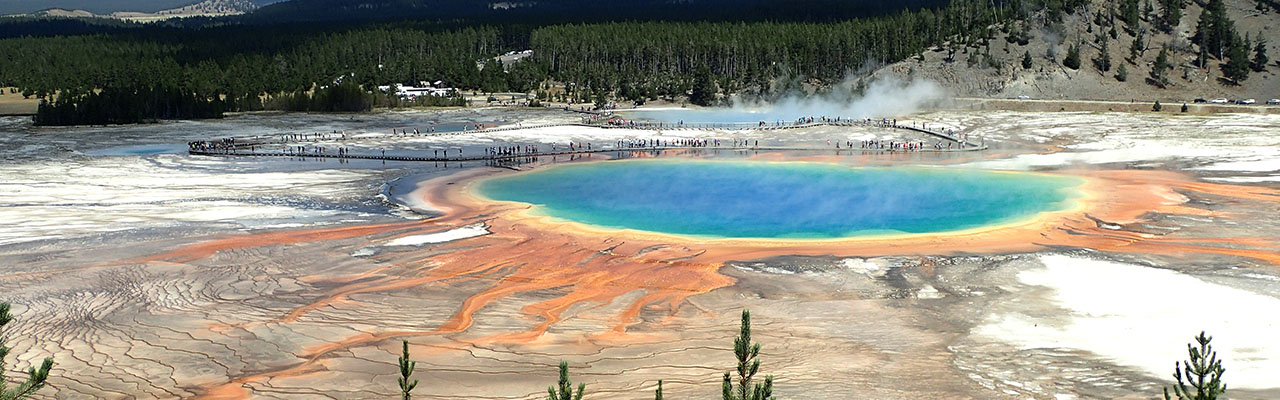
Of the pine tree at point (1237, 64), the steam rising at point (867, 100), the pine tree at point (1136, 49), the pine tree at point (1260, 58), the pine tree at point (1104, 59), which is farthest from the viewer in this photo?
the pine tree at point (1136, 49)

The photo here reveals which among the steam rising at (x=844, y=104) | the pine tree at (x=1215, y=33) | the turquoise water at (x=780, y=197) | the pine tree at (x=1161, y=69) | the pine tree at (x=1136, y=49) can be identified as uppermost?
the pine tree at (x=1215, y=33)

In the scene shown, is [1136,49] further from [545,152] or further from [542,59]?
[542,59]

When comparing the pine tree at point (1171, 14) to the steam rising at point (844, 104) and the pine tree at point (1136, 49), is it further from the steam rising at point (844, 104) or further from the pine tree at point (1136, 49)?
the steam rising at point (844, 104)

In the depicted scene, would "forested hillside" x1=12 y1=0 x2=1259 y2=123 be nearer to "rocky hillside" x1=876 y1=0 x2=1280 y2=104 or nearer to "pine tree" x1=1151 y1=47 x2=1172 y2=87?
"rocky hillside" x1=876 y1=0 x2=1280 y2=104

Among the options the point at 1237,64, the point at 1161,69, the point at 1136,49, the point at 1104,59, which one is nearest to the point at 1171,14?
the point at 1136,49

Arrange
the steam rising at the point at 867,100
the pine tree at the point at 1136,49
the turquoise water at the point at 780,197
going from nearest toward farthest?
the turquoise water at the point at 780,197 < the steam rising at the point at 867,100 < the pine tree at the point at 1136,49

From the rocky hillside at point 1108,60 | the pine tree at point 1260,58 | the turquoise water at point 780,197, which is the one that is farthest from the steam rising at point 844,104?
the turquoise water at point 780,197
